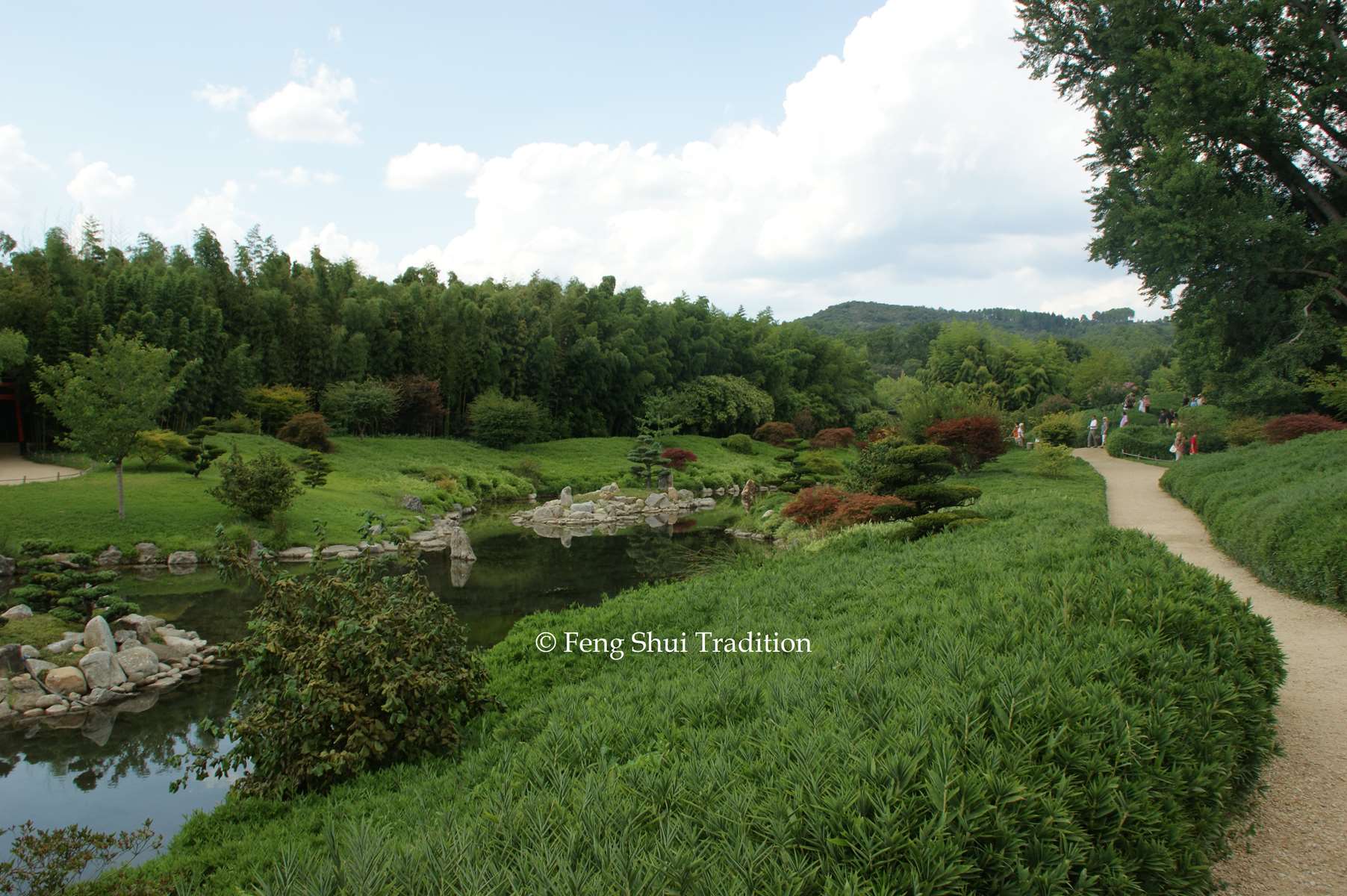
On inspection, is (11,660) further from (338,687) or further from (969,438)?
(969,438)

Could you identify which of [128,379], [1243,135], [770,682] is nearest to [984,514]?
[770,682]

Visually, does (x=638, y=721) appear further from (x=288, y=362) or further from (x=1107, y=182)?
(x=288, y=362)

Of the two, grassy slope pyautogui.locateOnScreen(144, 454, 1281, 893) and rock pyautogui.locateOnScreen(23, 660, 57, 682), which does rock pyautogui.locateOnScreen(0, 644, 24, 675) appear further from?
grassy slope pyautogui.locateOnScreen(144, 454, 1281, 893)

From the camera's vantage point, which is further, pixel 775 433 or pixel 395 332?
pixel 775 433

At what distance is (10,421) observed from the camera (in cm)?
2273

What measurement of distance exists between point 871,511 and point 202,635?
968 centimetres

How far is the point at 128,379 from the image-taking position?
47.1ft

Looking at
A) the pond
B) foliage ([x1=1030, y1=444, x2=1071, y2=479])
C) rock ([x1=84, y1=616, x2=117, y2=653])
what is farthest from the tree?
foliage ([x1=1030, y1=444, x2=1071, y2=479])

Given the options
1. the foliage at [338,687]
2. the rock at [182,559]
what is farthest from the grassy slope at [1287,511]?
the rock at [182,559]

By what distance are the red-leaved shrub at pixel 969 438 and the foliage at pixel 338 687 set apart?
1613 centimetres

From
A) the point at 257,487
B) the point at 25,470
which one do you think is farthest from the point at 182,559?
the point at 25,470

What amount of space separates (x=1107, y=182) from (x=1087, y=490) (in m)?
9.20

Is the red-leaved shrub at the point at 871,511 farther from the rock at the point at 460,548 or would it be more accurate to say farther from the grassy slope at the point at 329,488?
the grassy slope at the point at 329,488

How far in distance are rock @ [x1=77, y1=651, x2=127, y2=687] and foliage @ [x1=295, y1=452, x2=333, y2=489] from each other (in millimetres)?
10770
